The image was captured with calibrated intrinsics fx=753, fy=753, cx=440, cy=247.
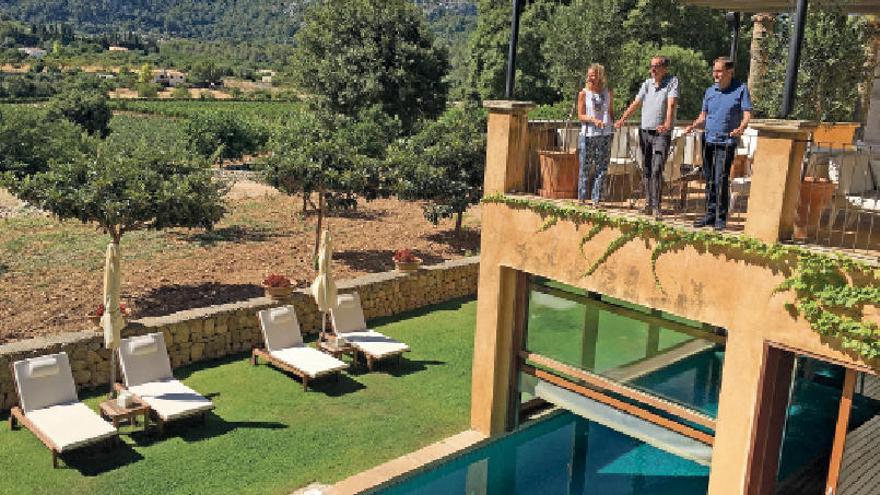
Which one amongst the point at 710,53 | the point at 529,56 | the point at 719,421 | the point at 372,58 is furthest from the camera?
the point at 529,56

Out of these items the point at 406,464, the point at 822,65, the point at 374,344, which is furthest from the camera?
the point at 822,65

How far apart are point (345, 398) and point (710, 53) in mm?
34092

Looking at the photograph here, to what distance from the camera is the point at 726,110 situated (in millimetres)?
8008

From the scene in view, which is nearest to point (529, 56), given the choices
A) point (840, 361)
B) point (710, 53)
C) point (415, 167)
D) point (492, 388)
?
Result: point (710, 53)

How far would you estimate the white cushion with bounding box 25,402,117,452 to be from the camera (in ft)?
31.3

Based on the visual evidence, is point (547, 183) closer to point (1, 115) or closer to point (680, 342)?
point (680, 342)

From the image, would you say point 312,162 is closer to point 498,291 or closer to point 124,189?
point 124,189

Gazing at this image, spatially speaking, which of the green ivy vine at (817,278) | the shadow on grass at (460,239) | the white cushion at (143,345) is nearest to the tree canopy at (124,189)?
the white cushion at (143,345)

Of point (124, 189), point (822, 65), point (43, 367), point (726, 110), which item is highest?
point (822, 65)

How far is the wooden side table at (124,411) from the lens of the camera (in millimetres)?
10328

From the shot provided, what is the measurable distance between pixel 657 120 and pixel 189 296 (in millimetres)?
10856

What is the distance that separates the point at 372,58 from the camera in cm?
3133

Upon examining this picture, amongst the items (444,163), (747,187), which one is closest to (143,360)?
(747,187)

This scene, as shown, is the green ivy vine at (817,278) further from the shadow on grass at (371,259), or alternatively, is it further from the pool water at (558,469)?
the shadow on grass at (371,259)
